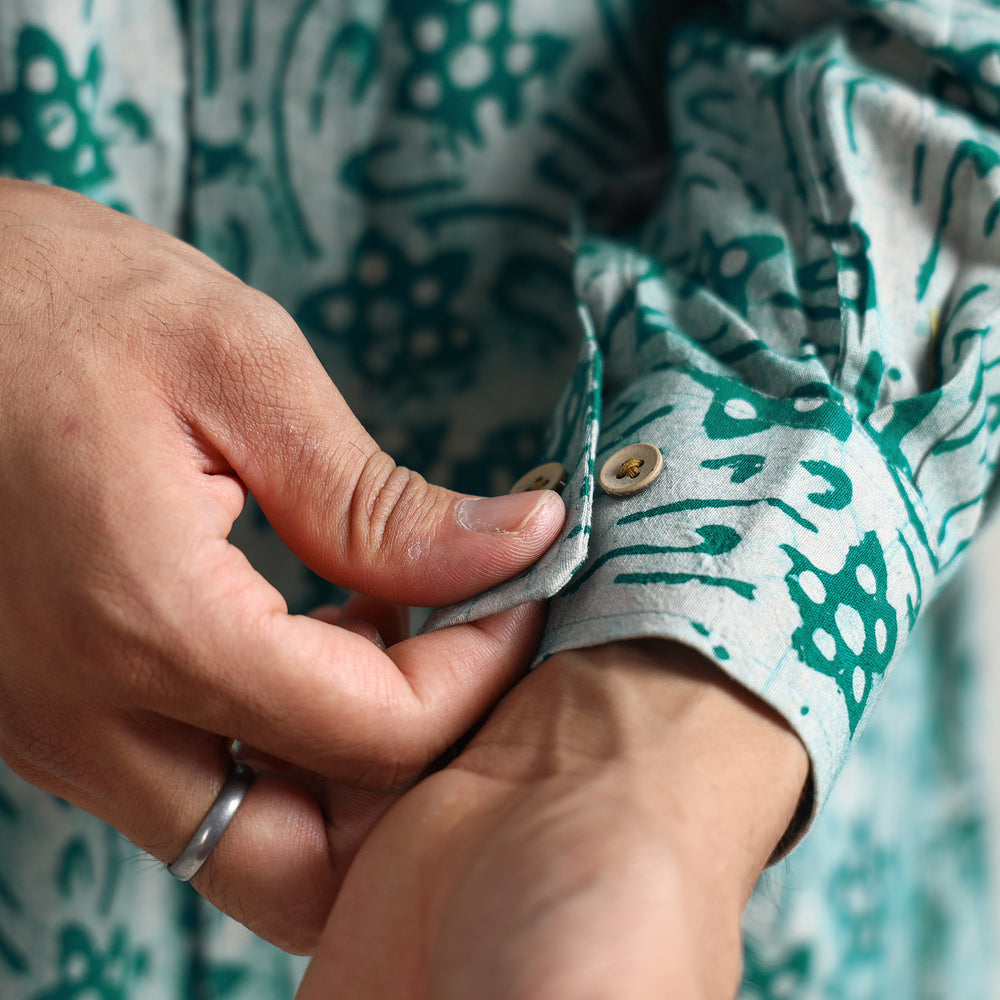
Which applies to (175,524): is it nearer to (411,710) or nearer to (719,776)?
(411,710)

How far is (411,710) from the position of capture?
1.31 feet

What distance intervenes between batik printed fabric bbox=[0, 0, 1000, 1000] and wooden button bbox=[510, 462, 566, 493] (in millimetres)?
11

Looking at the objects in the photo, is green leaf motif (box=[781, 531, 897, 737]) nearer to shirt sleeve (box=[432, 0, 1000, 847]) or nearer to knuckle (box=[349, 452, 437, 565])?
shirt sleeve (box=[432, 0, 1000, 847])

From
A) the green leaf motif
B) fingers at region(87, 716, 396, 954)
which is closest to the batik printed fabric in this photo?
the green leaf motif

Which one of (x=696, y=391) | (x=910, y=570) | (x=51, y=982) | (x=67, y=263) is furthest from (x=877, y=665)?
(x=51, y=982)

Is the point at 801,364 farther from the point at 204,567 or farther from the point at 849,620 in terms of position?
the point at 204,567

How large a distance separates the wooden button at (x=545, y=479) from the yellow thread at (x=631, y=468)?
1.4 inches

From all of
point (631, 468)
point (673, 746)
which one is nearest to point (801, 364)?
point (631, 468)

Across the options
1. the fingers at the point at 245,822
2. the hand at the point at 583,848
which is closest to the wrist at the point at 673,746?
the hand at the point at 583,848

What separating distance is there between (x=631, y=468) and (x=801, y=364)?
0.11 metres

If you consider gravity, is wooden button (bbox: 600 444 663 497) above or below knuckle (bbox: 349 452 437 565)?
above

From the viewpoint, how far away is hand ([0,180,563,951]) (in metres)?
0.39

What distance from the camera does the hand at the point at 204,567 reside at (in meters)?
0.39

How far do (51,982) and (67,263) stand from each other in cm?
59
